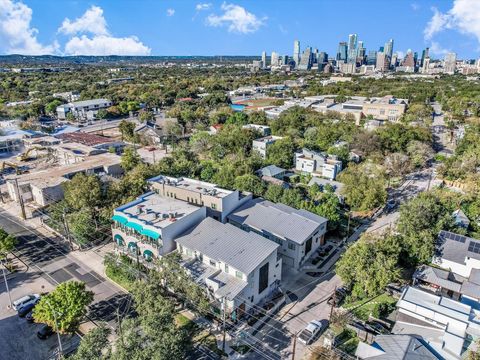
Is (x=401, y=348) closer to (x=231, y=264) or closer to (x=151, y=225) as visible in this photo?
(x=231, y=264)

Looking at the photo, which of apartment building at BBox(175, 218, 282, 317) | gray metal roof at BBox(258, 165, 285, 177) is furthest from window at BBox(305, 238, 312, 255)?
gray metal roof at BBox(258, 165, 285, 177)

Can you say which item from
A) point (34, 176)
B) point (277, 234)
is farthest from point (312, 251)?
point (34, 176)

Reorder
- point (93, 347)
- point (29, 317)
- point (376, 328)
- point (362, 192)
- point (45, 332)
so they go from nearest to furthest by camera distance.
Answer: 1. point (93, 347)
2. point (45, 332)
3. point (376, 328)
4. point (29, 317)
5. point (362, 192)

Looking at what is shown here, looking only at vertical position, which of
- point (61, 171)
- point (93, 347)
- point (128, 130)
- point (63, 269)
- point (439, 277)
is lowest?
point (63, 269)

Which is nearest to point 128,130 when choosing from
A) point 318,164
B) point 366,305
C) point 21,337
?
point 318,164

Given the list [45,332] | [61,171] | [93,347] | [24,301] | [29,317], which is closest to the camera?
[93,347]

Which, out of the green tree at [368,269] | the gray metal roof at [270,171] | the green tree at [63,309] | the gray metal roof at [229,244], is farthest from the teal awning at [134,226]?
the gray metal roof at [270,171]

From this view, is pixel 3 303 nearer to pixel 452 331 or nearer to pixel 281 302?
pixel 281 302
